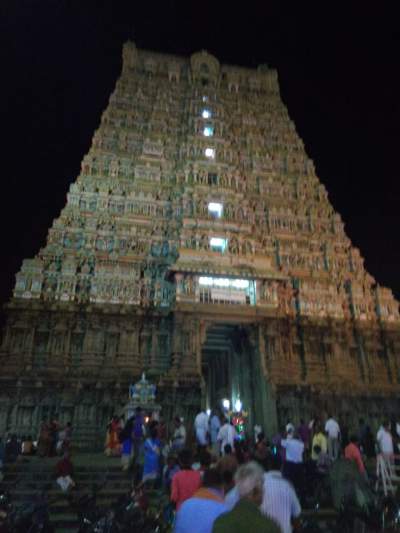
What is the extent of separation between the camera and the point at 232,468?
5.48 meters

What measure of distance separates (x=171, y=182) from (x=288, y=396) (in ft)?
67.9

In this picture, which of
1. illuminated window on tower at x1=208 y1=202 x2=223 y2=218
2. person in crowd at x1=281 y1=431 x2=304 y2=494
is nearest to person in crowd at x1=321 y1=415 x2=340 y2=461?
person in crowd at x1=281 y1=431 x2=304 y2=494

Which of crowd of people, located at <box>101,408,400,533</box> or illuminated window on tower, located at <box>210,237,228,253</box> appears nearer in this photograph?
crowd of people, located at <box>101,408,400,533</box>

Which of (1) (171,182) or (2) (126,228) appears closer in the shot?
(2) (126,228)

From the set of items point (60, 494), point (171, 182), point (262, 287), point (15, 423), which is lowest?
point (60, 494)

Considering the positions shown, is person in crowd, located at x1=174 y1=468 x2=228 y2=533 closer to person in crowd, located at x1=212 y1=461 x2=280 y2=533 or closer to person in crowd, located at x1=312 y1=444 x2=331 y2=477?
person in crowd, located at x1=212 y1=461 x2=280 y2=533

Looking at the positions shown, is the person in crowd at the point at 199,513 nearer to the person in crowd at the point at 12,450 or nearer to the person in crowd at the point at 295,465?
the person in crowd at the point at 295,465

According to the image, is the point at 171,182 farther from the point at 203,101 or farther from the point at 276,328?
the point at 276,328

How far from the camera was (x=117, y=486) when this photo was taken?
1426 cm

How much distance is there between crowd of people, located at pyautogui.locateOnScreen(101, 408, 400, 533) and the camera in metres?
4.36

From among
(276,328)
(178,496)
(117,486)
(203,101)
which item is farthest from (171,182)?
(178,496)

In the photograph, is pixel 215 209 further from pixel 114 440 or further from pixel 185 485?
pixel 185 485

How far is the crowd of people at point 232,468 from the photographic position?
172 inches

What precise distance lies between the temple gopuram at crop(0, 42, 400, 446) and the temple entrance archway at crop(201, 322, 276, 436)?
0.52 feet
